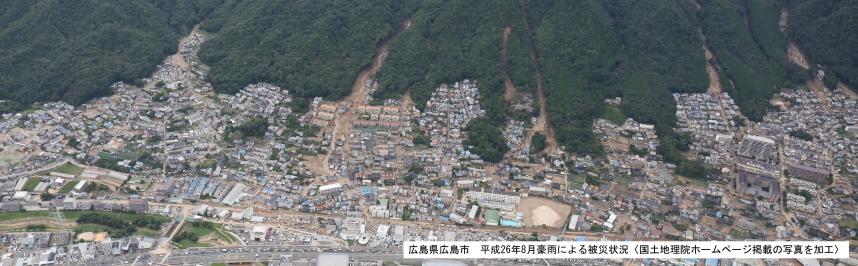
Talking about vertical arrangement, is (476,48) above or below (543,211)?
above

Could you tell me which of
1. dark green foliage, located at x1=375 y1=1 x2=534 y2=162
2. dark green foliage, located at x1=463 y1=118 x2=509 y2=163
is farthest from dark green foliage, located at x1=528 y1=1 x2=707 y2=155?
dark green foliage, located at x1=463 y1=118 x2=509 y2=163

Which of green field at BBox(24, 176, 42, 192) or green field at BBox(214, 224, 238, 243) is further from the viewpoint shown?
green field at BBox(24, 176, 42, 192)

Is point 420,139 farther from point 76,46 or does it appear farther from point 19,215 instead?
point 76,46

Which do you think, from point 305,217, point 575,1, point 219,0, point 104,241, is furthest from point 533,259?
point 219,0

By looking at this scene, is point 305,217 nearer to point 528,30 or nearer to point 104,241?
point 104,241

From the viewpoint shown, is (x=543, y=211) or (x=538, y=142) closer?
(x=543, y=211)

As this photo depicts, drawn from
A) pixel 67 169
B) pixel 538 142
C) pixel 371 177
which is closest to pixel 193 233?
pixel 371 177

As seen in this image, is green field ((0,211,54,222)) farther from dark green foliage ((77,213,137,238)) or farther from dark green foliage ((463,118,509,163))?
dark green foliage ((463,118,509,163))

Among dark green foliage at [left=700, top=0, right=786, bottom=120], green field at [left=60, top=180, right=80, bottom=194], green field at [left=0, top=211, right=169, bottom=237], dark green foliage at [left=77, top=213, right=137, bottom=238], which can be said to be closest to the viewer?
dark green foliage at [left=77, top=213, right=137, bottom=238]
